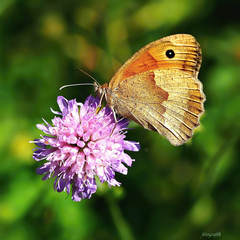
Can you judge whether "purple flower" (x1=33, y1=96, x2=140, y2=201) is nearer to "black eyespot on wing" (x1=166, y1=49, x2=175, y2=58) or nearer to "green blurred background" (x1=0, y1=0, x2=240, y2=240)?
"green blurred background" (x1=0, y1=0, x2=240, y2=240)

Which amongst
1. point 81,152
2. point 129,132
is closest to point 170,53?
point 81,152

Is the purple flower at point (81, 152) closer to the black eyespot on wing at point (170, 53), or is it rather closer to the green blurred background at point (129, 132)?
the green blurred background at point (129, 132)

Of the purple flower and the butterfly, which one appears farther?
the butterfly

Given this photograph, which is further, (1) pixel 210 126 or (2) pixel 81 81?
(2) pixel 81 81

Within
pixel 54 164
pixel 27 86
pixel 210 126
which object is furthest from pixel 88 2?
pixel 54 164

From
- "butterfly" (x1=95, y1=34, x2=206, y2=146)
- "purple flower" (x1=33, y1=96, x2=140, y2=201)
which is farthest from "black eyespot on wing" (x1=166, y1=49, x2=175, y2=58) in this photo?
"purple flower" (x1=33, y1=96, x2=140, y2=201)

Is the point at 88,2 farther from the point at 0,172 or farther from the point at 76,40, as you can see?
the point at 0,172
